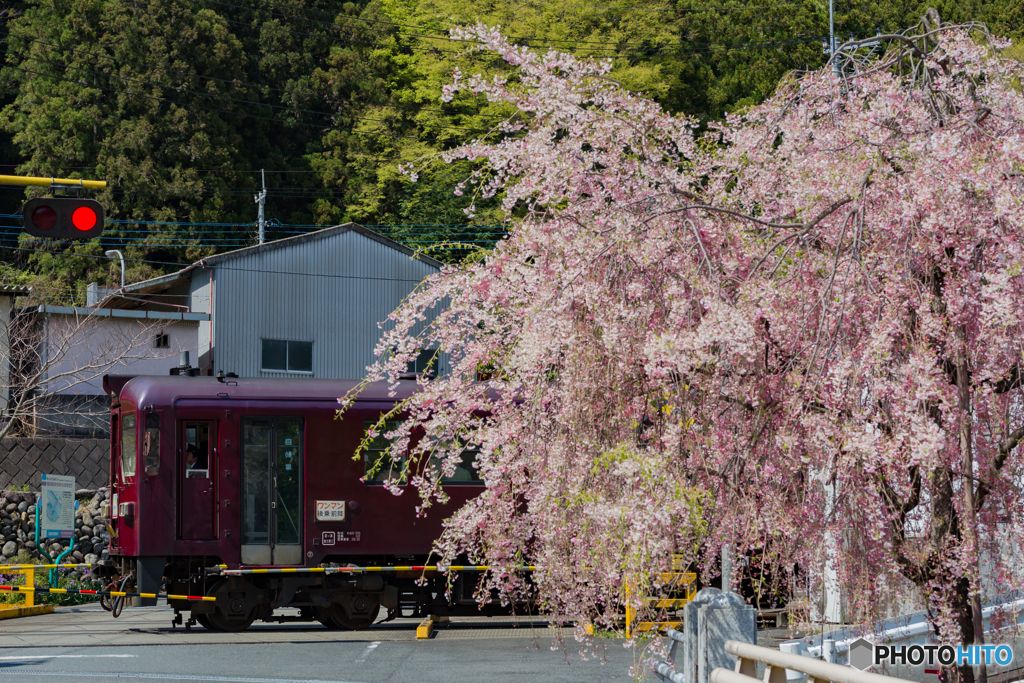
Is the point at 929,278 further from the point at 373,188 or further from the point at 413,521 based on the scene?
the point at 373,188

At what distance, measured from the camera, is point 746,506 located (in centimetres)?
652

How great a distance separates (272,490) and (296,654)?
2.79m

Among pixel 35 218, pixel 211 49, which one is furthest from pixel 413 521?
pixel 211 49

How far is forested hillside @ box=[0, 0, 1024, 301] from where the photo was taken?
A: 134ft

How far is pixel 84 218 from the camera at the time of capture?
11.5 m

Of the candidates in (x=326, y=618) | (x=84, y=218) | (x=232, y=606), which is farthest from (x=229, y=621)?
(x=84, y=218)

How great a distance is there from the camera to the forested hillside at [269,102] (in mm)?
40906

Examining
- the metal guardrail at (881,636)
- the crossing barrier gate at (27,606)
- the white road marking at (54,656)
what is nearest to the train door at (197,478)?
the white road marking at (54,656)

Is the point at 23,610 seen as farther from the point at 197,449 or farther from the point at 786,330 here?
the point at 786,330

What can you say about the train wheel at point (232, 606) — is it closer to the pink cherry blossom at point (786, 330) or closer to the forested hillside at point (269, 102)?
the pink cherry blossom at point (786, 330)

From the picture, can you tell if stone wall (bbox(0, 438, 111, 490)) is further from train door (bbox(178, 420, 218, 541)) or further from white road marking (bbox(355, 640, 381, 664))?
white road marking (bbox(355, 640, 381, 664))

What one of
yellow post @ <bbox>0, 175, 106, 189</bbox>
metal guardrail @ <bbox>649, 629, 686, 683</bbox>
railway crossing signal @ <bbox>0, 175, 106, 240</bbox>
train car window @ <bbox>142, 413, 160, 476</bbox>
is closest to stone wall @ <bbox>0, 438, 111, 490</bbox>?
train car window @ <bbox>142, 413, 160, 476</bbox>

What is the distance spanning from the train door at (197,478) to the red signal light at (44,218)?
12.3 feet

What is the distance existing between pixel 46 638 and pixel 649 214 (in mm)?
10928
